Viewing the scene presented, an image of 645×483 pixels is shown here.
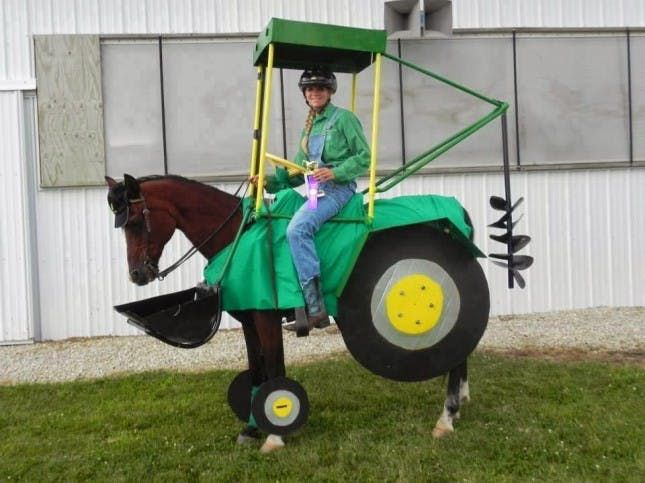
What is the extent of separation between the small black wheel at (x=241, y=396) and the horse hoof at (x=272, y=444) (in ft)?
1.52

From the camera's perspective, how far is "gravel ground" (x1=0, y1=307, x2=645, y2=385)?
7094mm

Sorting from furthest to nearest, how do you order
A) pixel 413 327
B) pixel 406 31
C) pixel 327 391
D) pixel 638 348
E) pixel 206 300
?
pixel 406 31
pixel 638 348
pixel 327 391
pixel 413 327
pixel 206 300

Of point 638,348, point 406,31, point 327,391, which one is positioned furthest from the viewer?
point 406,31

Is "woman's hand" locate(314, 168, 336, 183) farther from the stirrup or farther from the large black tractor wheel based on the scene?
the stirrup

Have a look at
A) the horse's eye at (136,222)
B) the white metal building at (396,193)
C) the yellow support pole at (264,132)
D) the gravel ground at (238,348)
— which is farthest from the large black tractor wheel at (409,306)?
the white metal building at (396,193)

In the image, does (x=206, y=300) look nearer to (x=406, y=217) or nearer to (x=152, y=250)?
(x=152, y=250)

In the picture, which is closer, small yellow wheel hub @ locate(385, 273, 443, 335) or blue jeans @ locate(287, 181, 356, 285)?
blue jeans @ locate(287, 181, 356, 285)

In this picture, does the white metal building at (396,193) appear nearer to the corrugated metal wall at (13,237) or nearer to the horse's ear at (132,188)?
the corrugated metal wall at (13,237)

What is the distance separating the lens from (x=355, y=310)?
4098 millimetres

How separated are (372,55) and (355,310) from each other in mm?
1654

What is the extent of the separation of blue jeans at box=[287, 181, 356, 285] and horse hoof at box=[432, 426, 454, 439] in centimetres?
145

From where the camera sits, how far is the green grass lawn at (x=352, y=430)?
153 inches

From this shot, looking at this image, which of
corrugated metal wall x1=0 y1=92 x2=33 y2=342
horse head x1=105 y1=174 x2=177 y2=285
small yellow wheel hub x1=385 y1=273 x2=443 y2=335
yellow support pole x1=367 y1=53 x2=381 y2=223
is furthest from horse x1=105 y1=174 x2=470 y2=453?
corrugated metal wall x1=0 y1=92 x2=33 y2=342

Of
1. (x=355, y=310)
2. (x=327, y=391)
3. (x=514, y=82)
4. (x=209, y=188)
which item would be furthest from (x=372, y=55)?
(x=514, y=82)
